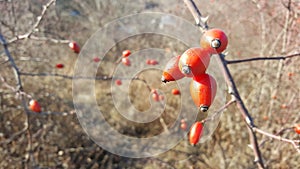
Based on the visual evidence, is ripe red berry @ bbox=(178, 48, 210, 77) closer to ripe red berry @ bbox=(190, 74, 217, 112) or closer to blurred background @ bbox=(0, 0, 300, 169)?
ripe red berry @ bbox=(190, 74, 217, 112)

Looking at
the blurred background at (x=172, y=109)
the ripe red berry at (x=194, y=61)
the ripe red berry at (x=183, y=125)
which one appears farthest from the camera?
the blurred background at (x=172, y=109)

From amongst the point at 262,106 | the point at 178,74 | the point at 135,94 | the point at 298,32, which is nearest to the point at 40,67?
the point at 135,94

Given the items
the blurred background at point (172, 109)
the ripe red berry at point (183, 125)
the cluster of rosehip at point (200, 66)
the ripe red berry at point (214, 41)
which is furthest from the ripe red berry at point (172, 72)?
the blurred background at point (172, 109)

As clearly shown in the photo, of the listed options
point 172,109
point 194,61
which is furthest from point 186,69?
point 172,109

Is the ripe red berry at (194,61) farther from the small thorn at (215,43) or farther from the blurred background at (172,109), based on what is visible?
the blurred background at (172,109)

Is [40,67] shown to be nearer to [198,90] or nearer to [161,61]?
[161,61]

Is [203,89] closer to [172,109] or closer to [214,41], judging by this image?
[214,41]

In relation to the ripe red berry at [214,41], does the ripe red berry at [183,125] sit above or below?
above

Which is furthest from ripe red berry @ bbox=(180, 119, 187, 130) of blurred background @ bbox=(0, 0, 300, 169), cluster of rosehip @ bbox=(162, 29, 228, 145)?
cluster of rosehip @ bbox=(162, 29, 228, 145)
